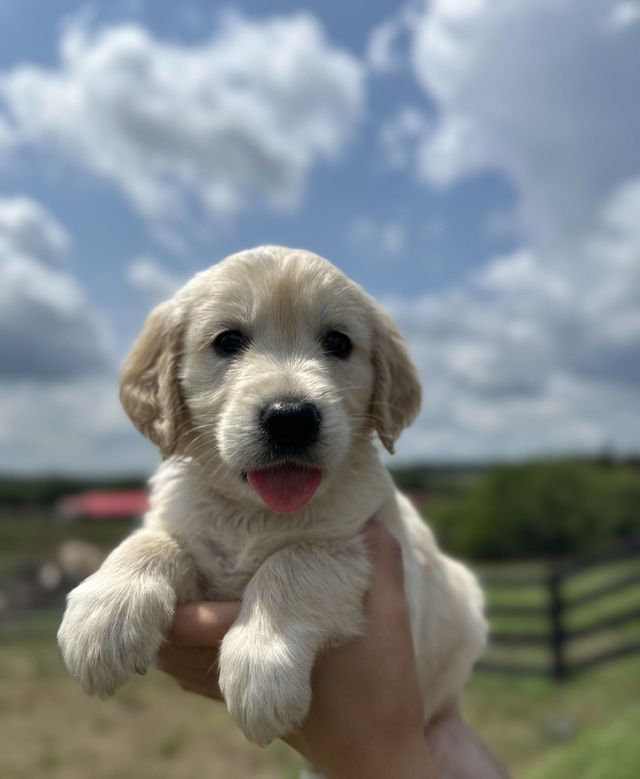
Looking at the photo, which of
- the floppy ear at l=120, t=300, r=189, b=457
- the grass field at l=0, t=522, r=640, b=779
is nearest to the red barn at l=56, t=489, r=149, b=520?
the grass field at l=0, t=522, r=640, b=779

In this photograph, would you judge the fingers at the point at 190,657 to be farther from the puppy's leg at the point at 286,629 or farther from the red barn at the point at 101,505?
the red barn at the point at 101,505

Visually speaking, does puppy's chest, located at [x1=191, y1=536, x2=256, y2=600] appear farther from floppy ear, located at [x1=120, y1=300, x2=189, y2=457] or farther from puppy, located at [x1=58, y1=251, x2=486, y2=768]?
floppy ear, located at [x1=120, y1=300, x2=189, y2=457]

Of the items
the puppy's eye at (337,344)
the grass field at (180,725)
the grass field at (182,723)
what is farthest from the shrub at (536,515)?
the puppy's eye at (337,344)

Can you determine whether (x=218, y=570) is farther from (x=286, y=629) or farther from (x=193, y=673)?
(x=286, y=629)

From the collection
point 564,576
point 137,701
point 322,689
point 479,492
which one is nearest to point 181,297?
point 322,689

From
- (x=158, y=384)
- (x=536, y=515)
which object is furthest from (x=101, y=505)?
(x=158, y=384)

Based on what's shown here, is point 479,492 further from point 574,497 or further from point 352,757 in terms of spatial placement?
point 352,757
